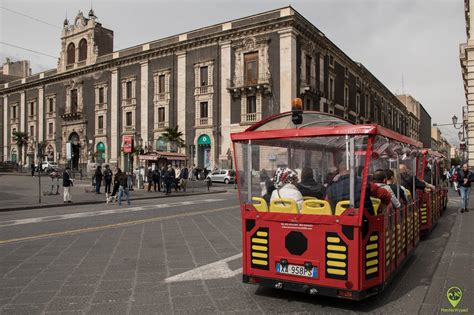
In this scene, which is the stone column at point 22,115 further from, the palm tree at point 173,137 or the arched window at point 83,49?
the palm tree at point 173,137

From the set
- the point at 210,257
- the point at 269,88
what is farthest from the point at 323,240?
the point at 269,88

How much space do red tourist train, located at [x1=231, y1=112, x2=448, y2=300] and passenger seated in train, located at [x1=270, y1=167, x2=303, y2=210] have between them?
0.04 metres

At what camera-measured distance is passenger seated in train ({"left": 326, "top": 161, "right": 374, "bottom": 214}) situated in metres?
4.62

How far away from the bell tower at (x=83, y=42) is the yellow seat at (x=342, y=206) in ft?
163

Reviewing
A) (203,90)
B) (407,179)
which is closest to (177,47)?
(203,90)

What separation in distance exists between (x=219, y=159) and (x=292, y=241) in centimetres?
3496

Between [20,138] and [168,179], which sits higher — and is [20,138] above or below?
above

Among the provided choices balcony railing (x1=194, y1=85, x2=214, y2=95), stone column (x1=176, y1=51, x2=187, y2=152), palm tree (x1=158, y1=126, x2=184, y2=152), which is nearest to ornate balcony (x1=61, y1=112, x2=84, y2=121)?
palm tree (x1=158, y1=126, x2=184, y2=152)

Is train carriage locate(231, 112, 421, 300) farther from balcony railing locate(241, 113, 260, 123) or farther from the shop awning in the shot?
balcony railing locate(241, 113, 260, 123)

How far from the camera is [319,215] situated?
4.71 m

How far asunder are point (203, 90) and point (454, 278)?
121 feet

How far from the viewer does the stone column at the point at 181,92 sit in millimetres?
42375

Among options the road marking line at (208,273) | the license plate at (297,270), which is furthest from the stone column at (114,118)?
the license plate at (297,270)

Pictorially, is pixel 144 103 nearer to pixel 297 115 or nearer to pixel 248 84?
pixel 248 84
